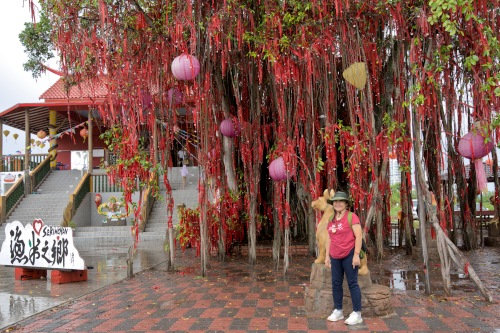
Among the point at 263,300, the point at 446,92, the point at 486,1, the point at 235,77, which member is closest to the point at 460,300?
the point at 263,300

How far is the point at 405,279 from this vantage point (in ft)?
20.9

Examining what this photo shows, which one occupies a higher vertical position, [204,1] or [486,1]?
[204,1]

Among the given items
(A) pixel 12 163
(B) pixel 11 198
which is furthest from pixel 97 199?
(A) pixel 12 163

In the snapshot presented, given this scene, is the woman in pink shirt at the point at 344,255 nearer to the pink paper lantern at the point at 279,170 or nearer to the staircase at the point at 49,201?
the pink paper lantern at the point at 279,170

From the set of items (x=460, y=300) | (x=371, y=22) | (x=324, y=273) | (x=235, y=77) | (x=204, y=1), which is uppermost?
(x=204, y=1)

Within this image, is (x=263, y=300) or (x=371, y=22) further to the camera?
(x=371, y=22)

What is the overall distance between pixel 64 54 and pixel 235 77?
2497 millimetres

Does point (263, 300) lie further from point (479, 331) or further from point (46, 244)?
point (46, 244)

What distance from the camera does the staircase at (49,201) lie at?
14.8 m

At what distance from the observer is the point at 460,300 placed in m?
4.98

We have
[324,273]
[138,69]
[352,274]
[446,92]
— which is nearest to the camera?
[352,274]

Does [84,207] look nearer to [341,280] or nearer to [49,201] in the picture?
[49,201]

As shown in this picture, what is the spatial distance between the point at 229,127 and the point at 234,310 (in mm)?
3498

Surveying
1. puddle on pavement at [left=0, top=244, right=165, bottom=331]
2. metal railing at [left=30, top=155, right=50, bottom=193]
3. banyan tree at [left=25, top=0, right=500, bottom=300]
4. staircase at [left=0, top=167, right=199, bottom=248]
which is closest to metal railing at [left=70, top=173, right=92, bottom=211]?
staircase at [left=0, top=167, right=199, bottom=248]
